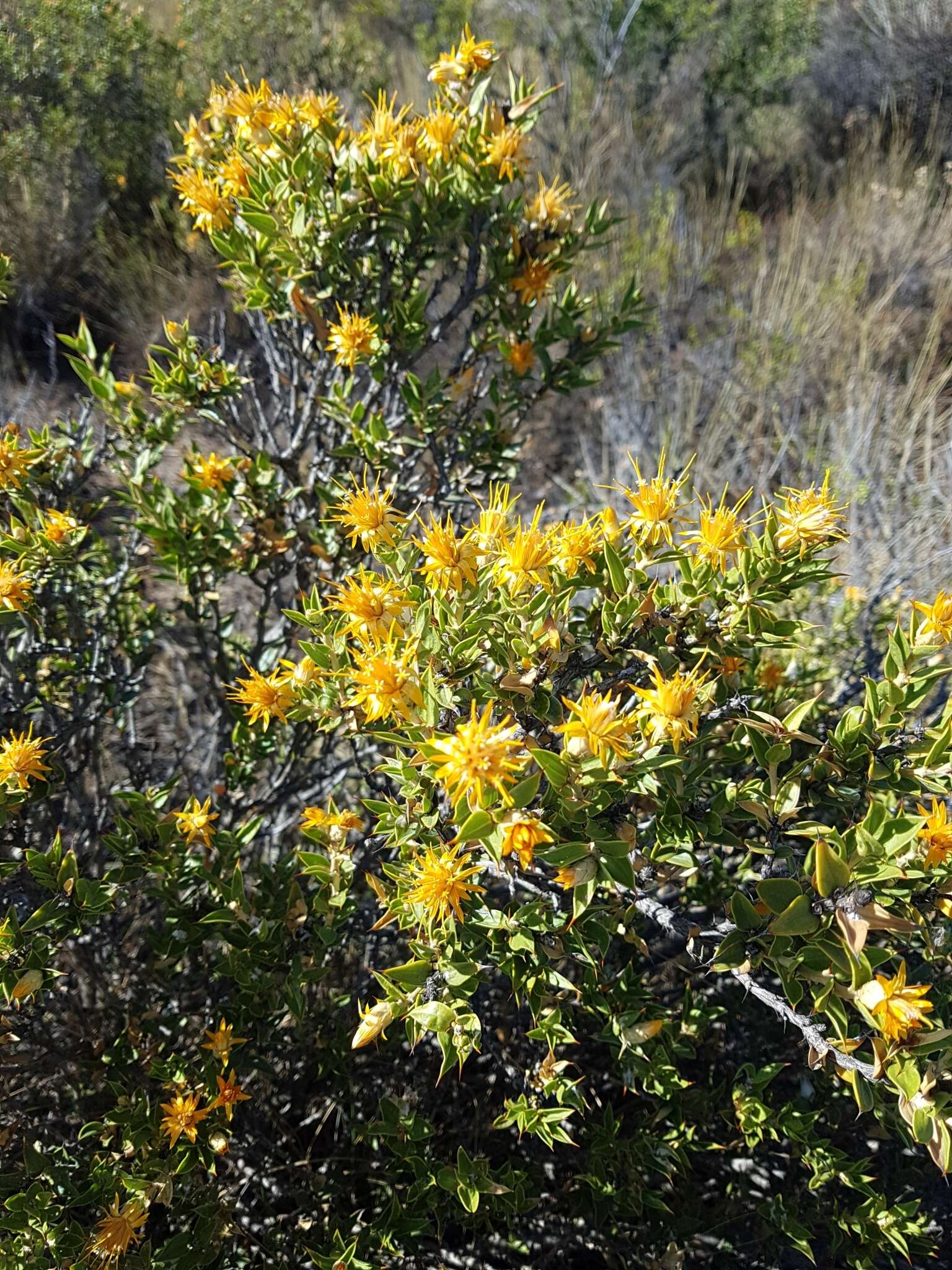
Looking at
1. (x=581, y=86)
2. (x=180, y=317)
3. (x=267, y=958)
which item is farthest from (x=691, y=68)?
(x=267, y=958)

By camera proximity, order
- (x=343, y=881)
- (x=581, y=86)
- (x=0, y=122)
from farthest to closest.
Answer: (x=581, y=86) < (x=0, y=122) < (x=343, y=881)

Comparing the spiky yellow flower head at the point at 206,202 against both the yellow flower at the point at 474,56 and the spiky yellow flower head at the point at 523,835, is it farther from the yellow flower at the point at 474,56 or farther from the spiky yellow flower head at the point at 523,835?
the spiky yellow flower head at the point at 523,835

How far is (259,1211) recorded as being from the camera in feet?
5.74

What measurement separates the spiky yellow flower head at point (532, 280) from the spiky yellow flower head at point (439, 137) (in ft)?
1.04

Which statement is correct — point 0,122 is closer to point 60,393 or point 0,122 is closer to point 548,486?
point 60,393

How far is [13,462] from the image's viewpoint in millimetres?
1535

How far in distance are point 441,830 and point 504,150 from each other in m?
1.40

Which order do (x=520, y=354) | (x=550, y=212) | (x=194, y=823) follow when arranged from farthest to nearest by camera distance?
(x=520, y=354), (x=550, y=212), (x=194, y=823)

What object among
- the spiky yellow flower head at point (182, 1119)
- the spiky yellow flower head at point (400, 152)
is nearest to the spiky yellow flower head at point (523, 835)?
the spiky yellow flower head at point (182, 1119)

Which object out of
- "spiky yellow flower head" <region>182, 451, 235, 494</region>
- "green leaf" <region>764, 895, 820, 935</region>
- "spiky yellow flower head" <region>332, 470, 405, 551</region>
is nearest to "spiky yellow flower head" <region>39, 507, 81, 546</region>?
"spiky yellow flower head" <region>182, 451, 235, 494</region>

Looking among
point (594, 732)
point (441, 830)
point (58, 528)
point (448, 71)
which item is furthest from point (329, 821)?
point (448, 71)

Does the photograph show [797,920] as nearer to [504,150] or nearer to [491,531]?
[491,531]

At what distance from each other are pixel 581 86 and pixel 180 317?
368cm

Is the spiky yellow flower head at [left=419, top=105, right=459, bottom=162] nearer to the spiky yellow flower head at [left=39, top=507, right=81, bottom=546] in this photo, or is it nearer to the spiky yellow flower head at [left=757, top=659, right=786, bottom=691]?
the spiky yellow flower head at [left=39, top=507, right=81, bottom=546]
